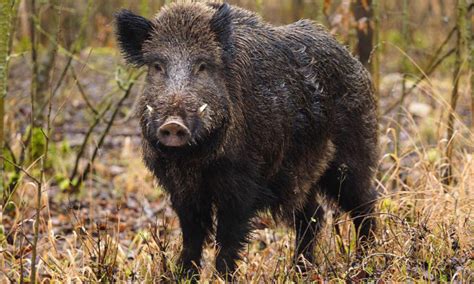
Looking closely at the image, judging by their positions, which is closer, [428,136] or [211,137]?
[211,137]

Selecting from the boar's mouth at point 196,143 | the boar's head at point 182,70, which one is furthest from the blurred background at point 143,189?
the boar's mouth at point 196,143

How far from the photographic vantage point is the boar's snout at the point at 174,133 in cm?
432

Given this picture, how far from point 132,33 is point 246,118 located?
35.1 inches

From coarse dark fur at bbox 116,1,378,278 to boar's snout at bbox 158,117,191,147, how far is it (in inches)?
2.7

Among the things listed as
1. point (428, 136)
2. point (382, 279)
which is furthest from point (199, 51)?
point (428, 136)

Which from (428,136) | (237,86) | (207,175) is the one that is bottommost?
(428,136)

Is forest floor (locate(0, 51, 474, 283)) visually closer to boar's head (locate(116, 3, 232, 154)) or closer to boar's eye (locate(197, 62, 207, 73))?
boar's head (locate(116, 3, 232, 154))

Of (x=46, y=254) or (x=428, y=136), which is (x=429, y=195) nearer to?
(x=46, y=254)

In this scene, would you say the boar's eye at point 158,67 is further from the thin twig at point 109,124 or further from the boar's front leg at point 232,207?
the thin twig at point 109,124

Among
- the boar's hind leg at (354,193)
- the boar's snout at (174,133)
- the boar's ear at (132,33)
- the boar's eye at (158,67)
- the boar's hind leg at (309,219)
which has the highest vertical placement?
the boar's ear at (132,33)

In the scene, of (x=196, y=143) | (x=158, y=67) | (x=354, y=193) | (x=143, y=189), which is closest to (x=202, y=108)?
(x=196, y=143)

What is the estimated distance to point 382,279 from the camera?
4.75 m

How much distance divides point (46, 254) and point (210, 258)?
1226mm

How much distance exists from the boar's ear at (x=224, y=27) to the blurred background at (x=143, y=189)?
0.79m
